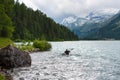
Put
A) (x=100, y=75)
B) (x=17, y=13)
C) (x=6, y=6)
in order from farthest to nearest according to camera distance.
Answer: (x=17, y=13)
(x=6, y=6)
(x=100, y=75)

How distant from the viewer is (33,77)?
3453 centimetres

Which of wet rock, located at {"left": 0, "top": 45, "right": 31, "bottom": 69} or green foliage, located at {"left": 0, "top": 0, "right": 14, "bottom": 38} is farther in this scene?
green foliage, located at {"left": 0, "top": 0, "right": 14, "bottom": 38}

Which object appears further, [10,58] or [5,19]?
[5,19]

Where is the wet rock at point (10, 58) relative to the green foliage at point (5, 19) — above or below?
below

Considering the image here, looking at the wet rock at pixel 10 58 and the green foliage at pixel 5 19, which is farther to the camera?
the green foliage at pixel 5 19

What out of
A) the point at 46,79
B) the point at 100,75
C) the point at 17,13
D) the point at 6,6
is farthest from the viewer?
the point at 17,13

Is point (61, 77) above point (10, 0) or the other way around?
the other way around

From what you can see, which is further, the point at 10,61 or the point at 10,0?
the point at 10,0

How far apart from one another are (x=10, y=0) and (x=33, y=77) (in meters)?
61.1

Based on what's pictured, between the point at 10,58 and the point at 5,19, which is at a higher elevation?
the point at 5,19

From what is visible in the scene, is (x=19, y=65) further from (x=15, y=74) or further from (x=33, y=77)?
(x=33, y=77)

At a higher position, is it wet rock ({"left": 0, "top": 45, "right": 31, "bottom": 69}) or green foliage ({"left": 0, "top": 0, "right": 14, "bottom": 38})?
green foliage ({"left": 0, "top": 0, "right": 14, "bottom": 38})

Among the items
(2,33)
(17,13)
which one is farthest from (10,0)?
(17,13)

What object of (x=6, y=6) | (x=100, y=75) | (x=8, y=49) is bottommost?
(x=100, y=75)
